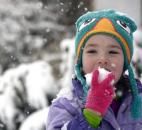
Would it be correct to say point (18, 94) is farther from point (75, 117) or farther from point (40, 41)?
point (75, 117)

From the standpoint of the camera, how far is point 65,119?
8.96 feet

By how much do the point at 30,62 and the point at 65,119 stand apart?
4851 millimetres

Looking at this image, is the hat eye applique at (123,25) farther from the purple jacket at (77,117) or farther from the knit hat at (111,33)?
the purple jacket at (77,117)

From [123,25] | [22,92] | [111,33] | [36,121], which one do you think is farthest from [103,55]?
[22,92]

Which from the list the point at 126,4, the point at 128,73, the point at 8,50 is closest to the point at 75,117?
the point at 128,73

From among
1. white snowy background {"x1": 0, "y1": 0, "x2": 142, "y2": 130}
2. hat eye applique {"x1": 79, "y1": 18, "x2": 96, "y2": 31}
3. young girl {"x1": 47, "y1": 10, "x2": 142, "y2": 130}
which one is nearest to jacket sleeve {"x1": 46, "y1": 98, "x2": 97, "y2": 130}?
young girl {"x1": 47, "y1": 10, "x2": 142, "y2": 130}

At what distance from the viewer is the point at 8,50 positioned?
25.8 feet

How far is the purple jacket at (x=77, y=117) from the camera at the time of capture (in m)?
2.68

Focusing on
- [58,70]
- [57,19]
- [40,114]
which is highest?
[57,19]

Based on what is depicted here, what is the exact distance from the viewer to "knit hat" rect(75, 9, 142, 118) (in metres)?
2.82

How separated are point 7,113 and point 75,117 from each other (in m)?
4.12

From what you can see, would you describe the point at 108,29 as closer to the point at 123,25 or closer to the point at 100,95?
the point at 123,25

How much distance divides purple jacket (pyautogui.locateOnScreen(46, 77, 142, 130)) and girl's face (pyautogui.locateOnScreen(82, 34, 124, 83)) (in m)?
0.13

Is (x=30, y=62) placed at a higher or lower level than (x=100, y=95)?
higher
